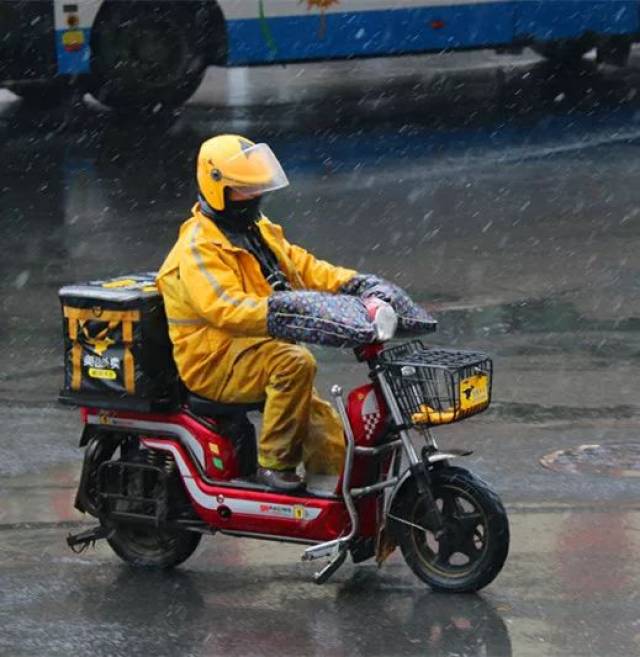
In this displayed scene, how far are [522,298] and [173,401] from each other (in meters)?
5.37

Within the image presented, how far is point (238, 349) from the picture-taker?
253 inches

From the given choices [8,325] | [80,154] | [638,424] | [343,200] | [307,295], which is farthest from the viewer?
[80,154]

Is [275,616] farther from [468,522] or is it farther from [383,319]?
[383,319]

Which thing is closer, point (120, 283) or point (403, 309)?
point (403, 309)

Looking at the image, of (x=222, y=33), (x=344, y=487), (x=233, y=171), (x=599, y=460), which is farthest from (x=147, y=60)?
(x=344, y=487)

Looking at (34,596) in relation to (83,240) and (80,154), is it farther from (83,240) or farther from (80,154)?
(80,154)

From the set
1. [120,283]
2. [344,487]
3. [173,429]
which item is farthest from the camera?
[120,283]

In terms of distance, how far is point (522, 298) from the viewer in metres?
11.7

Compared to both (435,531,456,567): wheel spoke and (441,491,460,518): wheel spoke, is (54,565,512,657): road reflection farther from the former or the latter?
(441,491,460,518): wheel spoke

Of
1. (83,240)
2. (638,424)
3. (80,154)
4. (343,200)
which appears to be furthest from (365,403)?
(80,154)

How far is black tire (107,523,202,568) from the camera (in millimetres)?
6852

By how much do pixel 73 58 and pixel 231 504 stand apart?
41.9 ft

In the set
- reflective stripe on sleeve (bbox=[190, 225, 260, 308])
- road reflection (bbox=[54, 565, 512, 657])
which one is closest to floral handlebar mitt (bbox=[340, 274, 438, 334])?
reflective stripe on sleeve (bbox=[190, 225, 260, 308])

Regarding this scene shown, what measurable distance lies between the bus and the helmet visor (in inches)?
491
